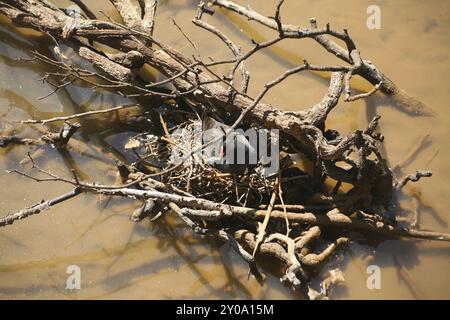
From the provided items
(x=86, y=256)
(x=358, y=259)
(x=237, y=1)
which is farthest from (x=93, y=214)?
(x=237, y=1)

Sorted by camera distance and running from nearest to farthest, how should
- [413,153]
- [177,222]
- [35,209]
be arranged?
[35,209] → [177,222] → [413,153]

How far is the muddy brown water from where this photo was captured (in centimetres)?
305

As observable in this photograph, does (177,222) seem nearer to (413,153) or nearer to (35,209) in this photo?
(35,209)

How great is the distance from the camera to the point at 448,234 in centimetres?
305

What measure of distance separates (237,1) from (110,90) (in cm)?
123

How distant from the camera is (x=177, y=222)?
10.7ft

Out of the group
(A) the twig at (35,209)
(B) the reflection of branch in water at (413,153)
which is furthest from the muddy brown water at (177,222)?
(A) the twig at (35,209)

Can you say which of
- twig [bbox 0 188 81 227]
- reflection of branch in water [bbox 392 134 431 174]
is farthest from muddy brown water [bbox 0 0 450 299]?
twig [bbox 0 188 81 227]

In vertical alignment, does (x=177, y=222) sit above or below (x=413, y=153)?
below

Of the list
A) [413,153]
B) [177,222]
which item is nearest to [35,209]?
[177,222]

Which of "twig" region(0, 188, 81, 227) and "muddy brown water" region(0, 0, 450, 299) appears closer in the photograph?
"twig" region(0, 188, 81, 227)

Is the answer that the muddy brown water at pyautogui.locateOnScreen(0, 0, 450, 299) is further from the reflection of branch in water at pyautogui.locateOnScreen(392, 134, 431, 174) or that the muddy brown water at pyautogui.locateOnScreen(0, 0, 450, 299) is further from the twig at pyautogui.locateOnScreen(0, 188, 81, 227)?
the twig at pyautogui.locateOnScreen(0, 188, 81, 227)

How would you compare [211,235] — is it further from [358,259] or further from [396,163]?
[396,163]

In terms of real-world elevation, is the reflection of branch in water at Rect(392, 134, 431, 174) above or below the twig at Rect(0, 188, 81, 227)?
above
